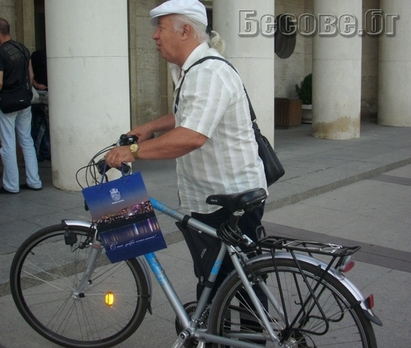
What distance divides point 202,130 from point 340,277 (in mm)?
897

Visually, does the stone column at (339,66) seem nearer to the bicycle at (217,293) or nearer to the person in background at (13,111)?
the person in background at (13,111)

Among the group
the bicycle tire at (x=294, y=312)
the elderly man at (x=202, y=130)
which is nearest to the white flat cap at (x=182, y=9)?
the elderly man at (x=202, y=130)

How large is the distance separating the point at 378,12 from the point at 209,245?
13837mm

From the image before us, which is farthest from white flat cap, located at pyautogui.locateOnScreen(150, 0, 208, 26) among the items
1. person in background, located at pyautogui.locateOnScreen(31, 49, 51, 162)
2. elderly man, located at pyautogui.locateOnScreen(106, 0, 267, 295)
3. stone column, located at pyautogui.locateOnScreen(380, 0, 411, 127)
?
stone column, located at pyautogui.locateOnScreen(380, 0, 411, 127)

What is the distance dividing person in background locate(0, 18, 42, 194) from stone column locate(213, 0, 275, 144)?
3474mm

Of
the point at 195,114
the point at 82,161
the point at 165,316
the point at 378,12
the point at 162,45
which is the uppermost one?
the point at 378,12

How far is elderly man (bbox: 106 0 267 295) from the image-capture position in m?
2.95

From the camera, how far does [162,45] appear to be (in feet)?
10.5

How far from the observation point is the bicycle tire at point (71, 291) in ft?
11.8

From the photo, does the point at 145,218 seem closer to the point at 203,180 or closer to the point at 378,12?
the point at 203,180

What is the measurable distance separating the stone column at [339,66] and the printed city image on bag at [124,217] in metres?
9.54

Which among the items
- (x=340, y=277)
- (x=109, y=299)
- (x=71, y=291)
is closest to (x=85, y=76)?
(x=71, y=291)

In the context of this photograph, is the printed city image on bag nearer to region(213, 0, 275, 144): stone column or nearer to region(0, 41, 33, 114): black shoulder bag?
region(0, 41, 33, 114): black shoulder bag

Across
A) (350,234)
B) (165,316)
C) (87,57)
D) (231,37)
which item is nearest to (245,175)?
(165,316)
